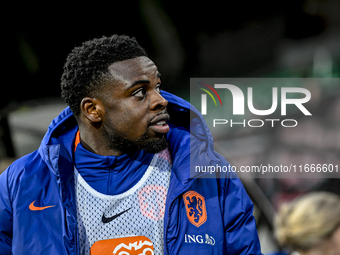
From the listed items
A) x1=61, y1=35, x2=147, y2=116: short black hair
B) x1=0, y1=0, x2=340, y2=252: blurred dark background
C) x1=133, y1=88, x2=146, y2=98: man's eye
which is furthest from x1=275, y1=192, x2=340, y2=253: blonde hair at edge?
x1=61, y1=35, x2=147, y2=116: short black hair

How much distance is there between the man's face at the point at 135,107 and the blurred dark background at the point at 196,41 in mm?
2184

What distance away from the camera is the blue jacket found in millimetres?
1401

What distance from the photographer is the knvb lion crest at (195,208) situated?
1.47 m

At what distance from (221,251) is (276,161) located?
2.60 m

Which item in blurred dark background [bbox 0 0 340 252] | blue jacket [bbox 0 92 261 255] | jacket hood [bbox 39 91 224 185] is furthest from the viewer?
blurred dark background [bbox 0 0 340 252]

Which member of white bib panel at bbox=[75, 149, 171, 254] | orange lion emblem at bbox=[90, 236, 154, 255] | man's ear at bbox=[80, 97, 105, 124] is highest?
man's ear at bbox=[80, 97, 105, 124]

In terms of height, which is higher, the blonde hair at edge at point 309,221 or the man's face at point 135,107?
the man's face at point 135,107

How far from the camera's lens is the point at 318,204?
313cm

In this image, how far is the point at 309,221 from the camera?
2.92 metres

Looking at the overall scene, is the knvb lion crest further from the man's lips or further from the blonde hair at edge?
the blonde hair at edge

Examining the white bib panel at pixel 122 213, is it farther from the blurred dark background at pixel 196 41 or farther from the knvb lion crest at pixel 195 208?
the blurred dark background at pixel 196 41

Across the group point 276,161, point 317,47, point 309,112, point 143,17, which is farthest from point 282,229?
point 143,17

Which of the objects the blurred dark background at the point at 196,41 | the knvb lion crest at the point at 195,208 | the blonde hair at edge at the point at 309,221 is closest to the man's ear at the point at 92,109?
the knvb lion crest at the point at 195,208

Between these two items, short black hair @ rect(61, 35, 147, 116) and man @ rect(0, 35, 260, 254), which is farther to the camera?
short black hair @ rect(61, 35, 147, 116)
